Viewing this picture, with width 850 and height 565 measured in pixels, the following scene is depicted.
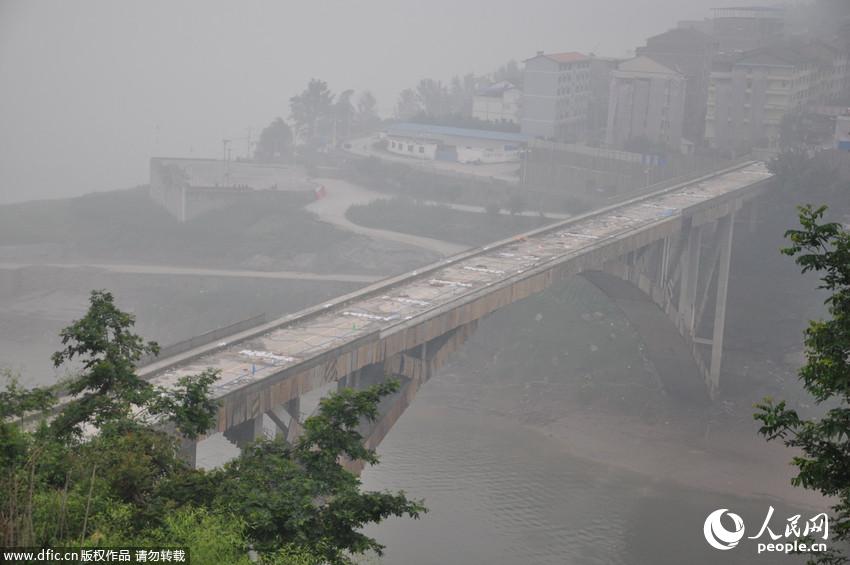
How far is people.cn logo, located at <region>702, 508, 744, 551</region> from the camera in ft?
104

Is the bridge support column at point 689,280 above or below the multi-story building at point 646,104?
below

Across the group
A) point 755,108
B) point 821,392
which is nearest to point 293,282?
point 755,108

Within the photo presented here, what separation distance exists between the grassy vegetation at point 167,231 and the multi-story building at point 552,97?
646 inches

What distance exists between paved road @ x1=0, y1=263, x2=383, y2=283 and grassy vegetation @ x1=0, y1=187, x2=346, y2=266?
1664mm

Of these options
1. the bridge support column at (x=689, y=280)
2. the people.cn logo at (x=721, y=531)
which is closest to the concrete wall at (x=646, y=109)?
the bridge support column at (x=689, y=280)

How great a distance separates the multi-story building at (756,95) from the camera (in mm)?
66438

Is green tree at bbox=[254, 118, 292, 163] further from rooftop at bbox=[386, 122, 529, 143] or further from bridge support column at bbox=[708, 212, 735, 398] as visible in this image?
bridge support column at bbox=[708, 212, 735, 398]

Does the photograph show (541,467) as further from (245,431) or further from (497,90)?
(497,90)

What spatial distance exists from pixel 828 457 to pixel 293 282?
45.4m

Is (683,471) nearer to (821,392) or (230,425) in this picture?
(230,425)

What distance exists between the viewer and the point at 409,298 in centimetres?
2905

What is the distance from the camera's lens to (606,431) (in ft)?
133

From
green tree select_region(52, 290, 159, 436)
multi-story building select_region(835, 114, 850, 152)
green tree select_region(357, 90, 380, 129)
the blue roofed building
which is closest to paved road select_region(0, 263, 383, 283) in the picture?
the blue roofed building

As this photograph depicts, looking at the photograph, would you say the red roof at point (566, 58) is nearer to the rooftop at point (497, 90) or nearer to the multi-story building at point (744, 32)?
the rooftop at point (497, 90)
